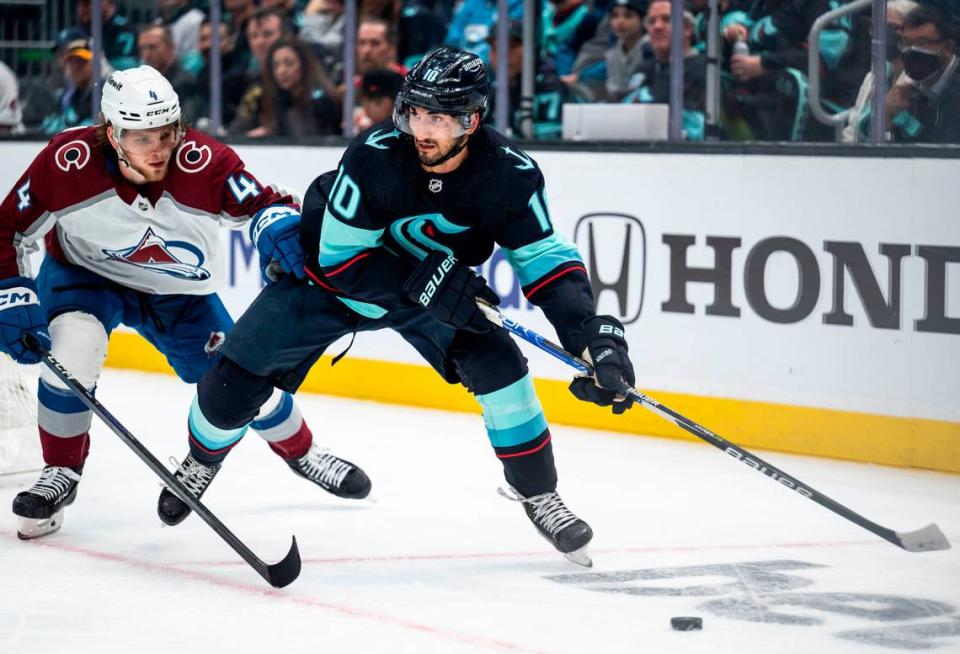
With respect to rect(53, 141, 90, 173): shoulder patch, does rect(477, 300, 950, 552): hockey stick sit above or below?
below

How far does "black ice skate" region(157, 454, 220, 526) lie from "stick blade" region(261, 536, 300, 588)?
1.93 ft

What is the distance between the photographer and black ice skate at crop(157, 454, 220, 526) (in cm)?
364

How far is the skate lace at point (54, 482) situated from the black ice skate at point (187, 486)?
219mm

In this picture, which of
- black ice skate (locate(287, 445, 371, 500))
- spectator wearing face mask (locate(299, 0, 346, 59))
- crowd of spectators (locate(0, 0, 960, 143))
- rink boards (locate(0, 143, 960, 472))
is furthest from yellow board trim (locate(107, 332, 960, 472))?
black ice skate (locate(287, 445, 371, 500))

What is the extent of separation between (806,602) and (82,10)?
15.8ft

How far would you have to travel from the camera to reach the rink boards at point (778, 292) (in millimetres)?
4441

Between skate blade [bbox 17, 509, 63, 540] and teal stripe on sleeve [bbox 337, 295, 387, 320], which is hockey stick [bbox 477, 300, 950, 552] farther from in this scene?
skate blade [bbox 17, 509, 63, 540]

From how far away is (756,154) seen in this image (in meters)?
4.81

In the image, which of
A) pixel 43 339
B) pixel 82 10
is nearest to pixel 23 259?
pixel 43 339

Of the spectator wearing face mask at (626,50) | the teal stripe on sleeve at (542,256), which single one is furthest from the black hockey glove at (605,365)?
the spectator wearing face mask at (626,50)

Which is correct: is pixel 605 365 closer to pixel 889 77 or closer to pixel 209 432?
pixel 209 432

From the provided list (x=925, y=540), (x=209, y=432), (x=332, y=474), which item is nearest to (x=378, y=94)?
(x=332, y=474)

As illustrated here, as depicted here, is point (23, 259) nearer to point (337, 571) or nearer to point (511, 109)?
point (337, 571)

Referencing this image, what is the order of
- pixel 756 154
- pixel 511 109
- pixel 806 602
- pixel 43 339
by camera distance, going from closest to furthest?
pixel 806 602 → pixel 43 339 → pixel 756 154 → pixel 511 109
